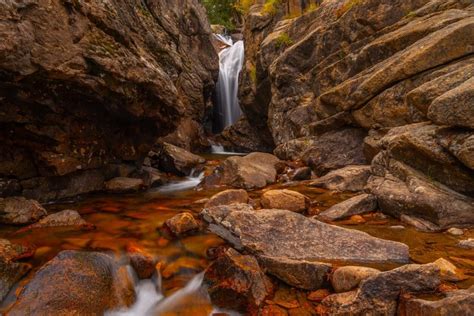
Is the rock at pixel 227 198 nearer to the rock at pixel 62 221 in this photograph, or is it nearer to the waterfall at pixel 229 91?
the rock at pixel 62 221

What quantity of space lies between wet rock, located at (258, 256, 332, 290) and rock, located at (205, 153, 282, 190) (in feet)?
20.2

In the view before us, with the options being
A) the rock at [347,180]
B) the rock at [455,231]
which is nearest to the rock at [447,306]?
the rock at [455,231]

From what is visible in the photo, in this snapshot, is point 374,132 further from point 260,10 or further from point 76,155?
point 260,10

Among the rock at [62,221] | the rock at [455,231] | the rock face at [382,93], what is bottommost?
the rock at [455,231]

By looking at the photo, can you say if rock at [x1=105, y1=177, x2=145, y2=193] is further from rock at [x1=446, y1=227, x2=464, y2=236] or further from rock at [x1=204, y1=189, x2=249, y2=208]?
rock at [x1=446, y1=227, x2=464, y2=236]

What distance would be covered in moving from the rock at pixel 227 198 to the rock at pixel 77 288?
3.14m

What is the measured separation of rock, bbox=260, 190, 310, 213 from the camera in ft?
24.7

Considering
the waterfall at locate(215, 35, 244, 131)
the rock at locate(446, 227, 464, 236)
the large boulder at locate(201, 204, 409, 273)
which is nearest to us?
the large boulder at locate(201, 204, 409, 273)

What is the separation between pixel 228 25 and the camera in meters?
41.9

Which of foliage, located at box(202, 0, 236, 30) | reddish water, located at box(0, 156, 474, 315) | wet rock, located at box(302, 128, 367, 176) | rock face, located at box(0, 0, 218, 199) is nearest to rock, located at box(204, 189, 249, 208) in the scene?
reddish water, located at box(0, 156, 474, 315)

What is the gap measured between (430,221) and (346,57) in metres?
9.44

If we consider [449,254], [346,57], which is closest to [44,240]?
[449,254]

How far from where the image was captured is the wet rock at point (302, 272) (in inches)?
171

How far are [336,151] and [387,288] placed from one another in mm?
8954
